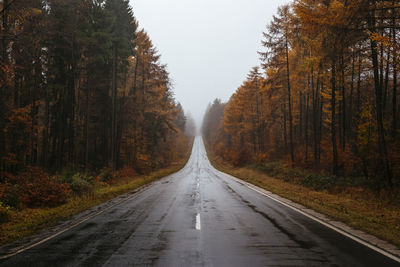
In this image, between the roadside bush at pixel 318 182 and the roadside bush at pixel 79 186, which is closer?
the roadside bush at pixel 79 186

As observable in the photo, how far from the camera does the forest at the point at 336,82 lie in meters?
12.3

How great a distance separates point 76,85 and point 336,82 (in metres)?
22.3

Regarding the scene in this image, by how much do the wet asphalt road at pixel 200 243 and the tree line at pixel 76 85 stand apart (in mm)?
8294

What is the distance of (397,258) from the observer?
5.54 m

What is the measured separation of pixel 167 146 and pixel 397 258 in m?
44.9

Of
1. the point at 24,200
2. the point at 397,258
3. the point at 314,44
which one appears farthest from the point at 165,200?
the point at 314,44

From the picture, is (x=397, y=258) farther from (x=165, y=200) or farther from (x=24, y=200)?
(x=24, y=200)

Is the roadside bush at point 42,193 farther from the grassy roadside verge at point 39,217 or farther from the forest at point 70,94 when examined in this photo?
the grassy roadside verge at point 39,217

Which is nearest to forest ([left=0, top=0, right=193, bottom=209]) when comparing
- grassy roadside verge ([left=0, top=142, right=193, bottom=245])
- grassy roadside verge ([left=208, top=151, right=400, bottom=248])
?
grassy roadside verge ([left=0, top=142, right=193, bottom=245])

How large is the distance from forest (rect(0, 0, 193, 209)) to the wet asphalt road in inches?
233

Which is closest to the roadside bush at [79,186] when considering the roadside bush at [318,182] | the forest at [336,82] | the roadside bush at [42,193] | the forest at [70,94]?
the forest at [70,94]

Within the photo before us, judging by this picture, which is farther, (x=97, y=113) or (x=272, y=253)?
(x=97, y=113)

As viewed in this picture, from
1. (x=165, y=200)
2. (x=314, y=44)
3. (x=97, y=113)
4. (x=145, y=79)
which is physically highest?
(x=145, y=79)

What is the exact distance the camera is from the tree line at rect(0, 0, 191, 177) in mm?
14434
